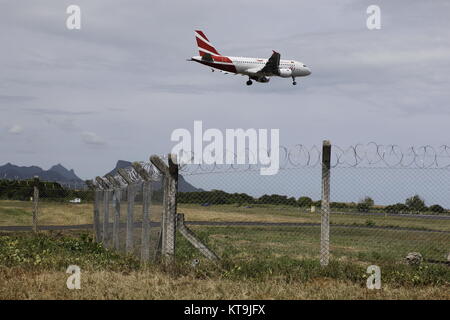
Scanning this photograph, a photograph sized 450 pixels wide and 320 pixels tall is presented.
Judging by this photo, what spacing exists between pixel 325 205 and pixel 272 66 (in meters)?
47.6

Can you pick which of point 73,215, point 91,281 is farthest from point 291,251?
point 73,215

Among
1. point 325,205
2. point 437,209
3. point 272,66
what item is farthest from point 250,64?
point 325,205

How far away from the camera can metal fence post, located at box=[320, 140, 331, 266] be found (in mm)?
10875

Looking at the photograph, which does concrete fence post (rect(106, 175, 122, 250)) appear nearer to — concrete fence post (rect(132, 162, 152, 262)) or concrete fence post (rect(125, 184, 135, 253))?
concrete fence post (rect(125, 184, 135, 253))

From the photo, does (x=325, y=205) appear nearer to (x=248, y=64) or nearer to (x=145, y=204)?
(x=145, y=204)

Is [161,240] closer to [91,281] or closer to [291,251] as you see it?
[91,281]

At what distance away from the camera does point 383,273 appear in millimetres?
10633

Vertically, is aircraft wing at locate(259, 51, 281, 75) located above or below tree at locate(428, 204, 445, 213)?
above

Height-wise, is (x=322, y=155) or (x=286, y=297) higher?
(x=322, y=155)

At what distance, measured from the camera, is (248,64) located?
204ft

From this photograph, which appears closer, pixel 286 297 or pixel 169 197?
pixel 286 297

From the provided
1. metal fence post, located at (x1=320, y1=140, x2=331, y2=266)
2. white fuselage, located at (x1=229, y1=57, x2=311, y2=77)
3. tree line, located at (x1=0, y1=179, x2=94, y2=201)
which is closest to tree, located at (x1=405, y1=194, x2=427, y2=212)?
metal fence post, located at (x1=320, y1=140, x2=331, y2=266)

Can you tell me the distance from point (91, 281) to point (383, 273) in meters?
4.41
